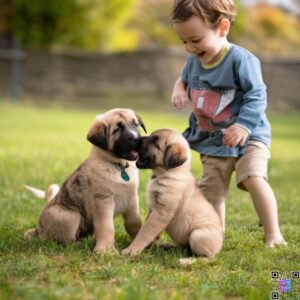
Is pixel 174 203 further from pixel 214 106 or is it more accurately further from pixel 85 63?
pixel 85 63

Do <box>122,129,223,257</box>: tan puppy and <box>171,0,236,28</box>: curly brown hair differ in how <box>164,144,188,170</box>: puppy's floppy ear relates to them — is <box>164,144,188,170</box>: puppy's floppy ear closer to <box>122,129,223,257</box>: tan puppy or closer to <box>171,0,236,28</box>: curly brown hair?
<box>122,129,223,257</box>: tan puppy

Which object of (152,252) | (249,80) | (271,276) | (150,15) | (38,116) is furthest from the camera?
(150,15)

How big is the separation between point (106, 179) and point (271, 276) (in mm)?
1402

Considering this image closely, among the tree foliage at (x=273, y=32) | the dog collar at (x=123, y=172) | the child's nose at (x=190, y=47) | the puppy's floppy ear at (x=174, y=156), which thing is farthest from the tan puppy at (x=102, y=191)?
the tree foliage at (x=273, y=32)

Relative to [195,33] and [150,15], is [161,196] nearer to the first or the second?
[195,33]

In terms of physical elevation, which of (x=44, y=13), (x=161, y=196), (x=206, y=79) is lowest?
Answer: (x=161, y=196)

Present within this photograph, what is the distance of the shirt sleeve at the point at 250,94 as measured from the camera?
4.85 metres

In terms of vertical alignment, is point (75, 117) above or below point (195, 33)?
below

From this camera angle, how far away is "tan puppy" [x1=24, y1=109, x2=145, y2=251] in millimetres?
4574

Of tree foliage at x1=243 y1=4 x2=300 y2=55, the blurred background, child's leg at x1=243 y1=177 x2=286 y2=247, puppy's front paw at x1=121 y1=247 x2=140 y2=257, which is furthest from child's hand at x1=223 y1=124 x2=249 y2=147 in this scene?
tree foliage at x1=243 y1=4 x2=300 y2=55

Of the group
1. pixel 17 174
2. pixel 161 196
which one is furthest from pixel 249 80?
pixel 17 174

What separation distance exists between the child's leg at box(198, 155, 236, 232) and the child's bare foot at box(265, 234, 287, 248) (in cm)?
45

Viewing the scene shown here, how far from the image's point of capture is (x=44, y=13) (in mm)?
25625

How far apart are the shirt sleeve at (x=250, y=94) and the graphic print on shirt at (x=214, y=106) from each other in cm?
17
